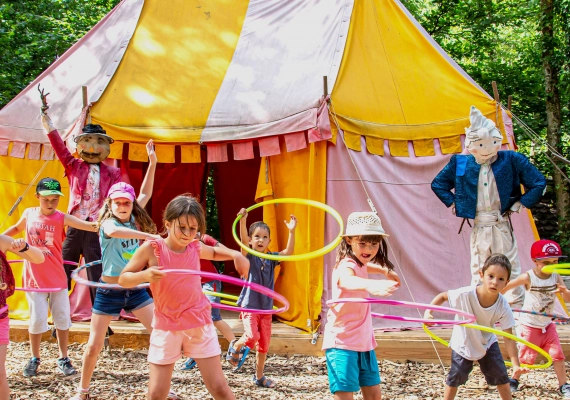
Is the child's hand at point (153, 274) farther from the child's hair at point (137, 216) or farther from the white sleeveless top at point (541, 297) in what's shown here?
the white sleeveless top at point (541, 297)

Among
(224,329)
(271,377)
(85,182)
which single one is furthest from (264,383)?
(85,182)

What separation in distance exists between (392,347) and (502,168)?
6.59 ft

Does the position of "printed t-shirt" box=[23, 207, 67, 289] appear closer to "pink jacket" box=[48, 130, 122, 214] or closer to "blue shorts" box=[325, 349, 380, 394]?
"pink jacket" box=[48, 130, 122, 214]

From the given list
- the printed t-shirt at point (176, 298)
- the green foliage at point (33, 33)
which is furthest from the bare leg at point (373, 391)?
the green foliage at point (33, 33)

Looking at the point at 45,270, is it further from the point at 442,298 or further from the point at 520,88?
the point at 520,88

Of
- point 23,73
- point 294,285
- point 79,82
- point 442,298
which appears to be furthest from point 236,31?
point 23,73

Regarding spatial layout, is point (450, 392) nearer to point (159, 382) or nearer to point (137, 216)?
point (159, 382)

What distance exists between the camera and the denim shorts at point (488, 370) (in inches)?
175

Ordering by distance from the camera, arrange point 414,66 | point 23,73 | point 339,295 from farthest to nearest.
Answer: point 23,73, point 414,66, point 339,295

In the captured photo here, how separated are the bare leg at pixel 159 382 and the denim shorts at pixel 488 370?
190cm

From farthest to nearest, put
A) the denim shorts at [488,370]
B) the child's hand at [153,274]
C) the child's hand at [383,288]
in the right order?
the denim shorts at [488,370], the child's hand at [153,274], the child's hand at [383,288]

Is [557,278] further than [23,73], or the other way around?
[23,73]

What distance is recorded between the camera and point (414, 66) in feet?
26.4

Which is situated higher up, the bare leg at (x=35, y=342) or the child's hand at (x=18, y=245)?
the child's hand at (x=18, y=245)
